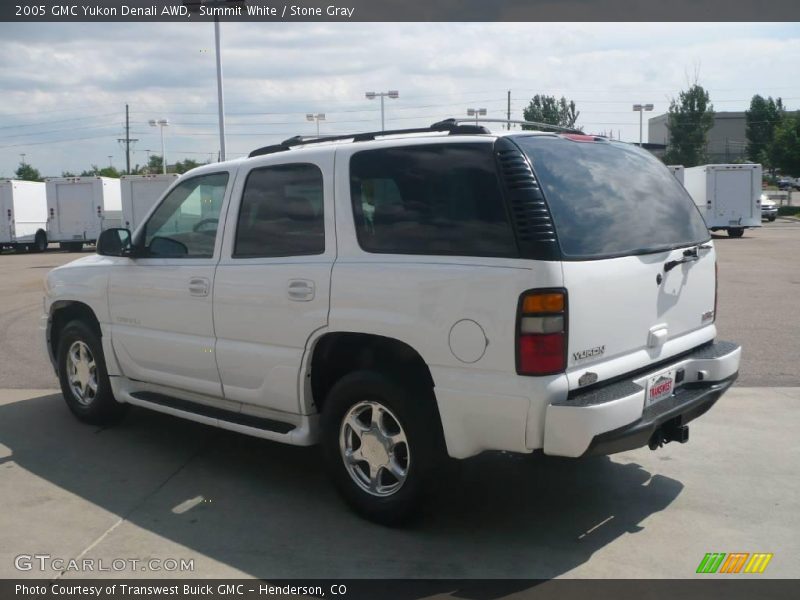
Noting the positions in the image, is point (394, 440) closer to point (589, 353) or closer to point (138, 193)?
point (589, 353)

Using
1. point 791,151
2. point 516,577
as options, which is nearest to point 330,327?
point 516,577

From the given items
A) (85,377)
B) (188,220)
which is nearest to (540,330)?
(188,220)

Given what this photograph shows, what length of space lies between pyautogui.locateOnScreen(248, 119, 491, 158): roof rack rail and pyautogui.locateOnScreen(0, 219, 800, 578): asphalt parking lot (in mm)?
1848

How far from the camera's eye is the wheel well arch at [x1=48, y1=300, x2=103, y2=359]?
660cm

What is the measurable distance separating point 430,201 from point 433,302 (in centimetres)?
57

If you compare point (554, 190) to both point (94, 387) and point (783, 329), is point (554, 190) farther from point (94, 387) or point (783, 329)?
point (783, 329)

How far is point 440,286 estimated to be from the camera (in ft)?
13.7

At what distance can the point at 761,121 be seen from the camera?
7444cm

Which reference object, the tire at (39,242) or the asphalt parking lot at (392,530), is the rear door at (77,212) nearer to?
the tire at (39,242)

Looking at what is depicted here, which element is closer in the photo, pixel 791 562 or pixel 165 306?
pixel 791 562

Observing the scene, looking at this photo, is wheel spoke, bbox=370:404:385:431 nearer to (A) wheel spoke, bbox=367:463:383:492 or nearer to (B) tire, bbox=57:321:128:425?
(A) wheel spoke, bbox=367:463:383:492

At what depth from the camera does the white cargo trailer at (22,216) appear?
32469mm

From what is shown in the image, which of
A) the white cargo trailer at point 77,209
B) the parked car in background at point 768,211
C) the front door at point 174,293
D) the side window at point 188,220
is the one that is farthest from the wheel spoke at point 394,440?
the parked car in background at point 768,211

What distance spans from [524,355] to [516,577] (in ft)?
3.54
